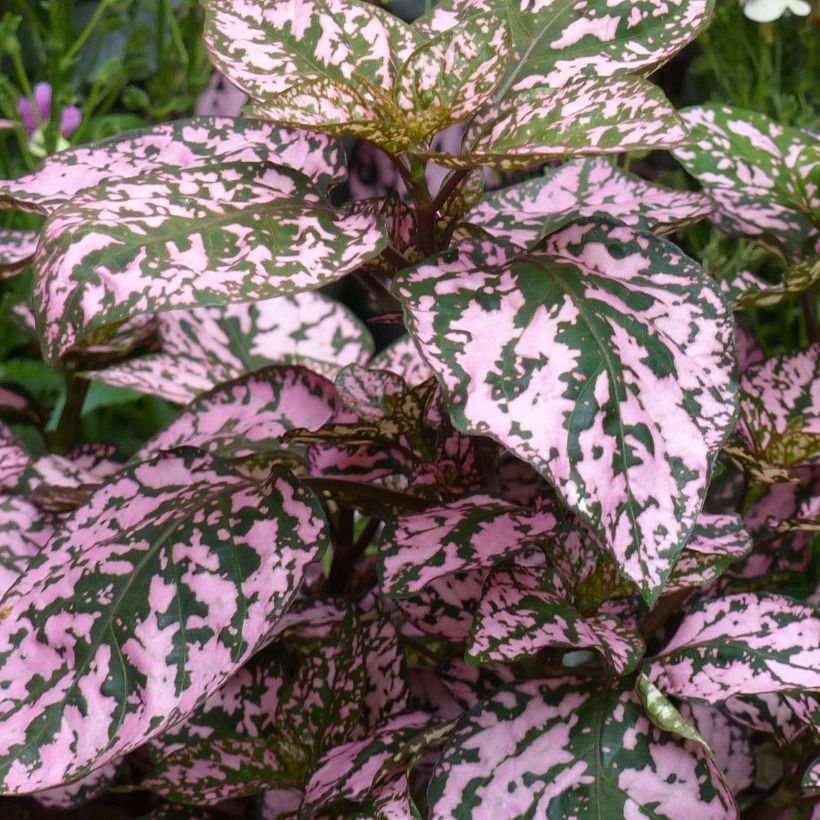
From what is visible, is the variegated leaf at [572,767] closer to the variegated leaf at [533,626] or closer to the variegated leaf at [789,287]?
the variegated leaf at [533,626]

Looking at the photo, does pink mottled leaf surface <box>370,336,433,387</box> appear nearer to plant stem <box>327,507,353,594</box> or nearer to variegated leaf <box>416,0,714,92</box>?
plant stem <box>327,507,353,594</box>

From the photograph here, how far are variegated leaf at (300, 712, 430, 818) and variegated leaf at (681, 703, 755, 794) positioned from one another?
0.25 meters

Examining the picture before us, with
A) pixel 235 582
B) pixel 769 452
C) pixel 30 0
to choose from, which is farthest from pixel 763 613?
pixel 30 0

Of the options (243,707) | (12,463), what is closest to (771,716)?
(243,707)

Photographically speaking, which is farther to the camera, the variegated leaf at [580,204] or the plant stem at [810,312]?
the plant stem at [810,312]

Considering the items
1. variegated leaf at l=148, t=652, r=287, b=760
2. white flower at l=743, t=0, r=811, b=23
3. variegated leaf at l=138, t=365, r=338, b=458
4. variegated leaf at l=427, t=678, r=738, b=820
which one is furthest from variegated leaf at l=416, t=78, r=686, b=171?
white flower at l=743, t=0, r=811, b=23

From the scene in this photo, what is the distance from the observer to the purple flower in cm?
154

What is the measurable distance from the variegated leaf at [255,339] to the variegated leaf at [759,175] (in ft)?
1.22

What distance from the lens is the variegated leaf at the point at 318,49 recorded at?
595 millimetres

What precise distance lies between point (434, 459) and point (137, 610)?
235mm

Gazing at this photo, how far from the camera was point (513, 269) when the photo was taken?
22.9 inches

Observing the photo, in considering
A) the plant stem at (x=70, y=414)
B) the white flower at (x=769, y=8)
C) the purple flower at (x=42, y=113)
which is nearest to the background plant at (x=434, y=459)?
the plant stem at (x=70, y=414)

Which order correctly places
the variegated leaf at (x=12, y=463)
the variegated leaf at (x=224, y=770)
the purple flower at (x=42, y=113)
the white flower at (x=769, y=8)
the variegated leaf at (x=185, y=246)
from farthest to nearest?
the purple flower at (x=42, y=113)
the white flower at (x=769, y=8)
the variegated leaf at (x=12, y=463)
the variegated leaf at (x=224, y=770)
the variegated leaf at (x=185, y=246)

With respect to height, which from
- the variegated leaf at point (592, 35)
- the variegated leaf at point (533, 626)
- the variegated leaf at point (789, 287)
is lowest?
the variegated leaf at point (533, 626)
